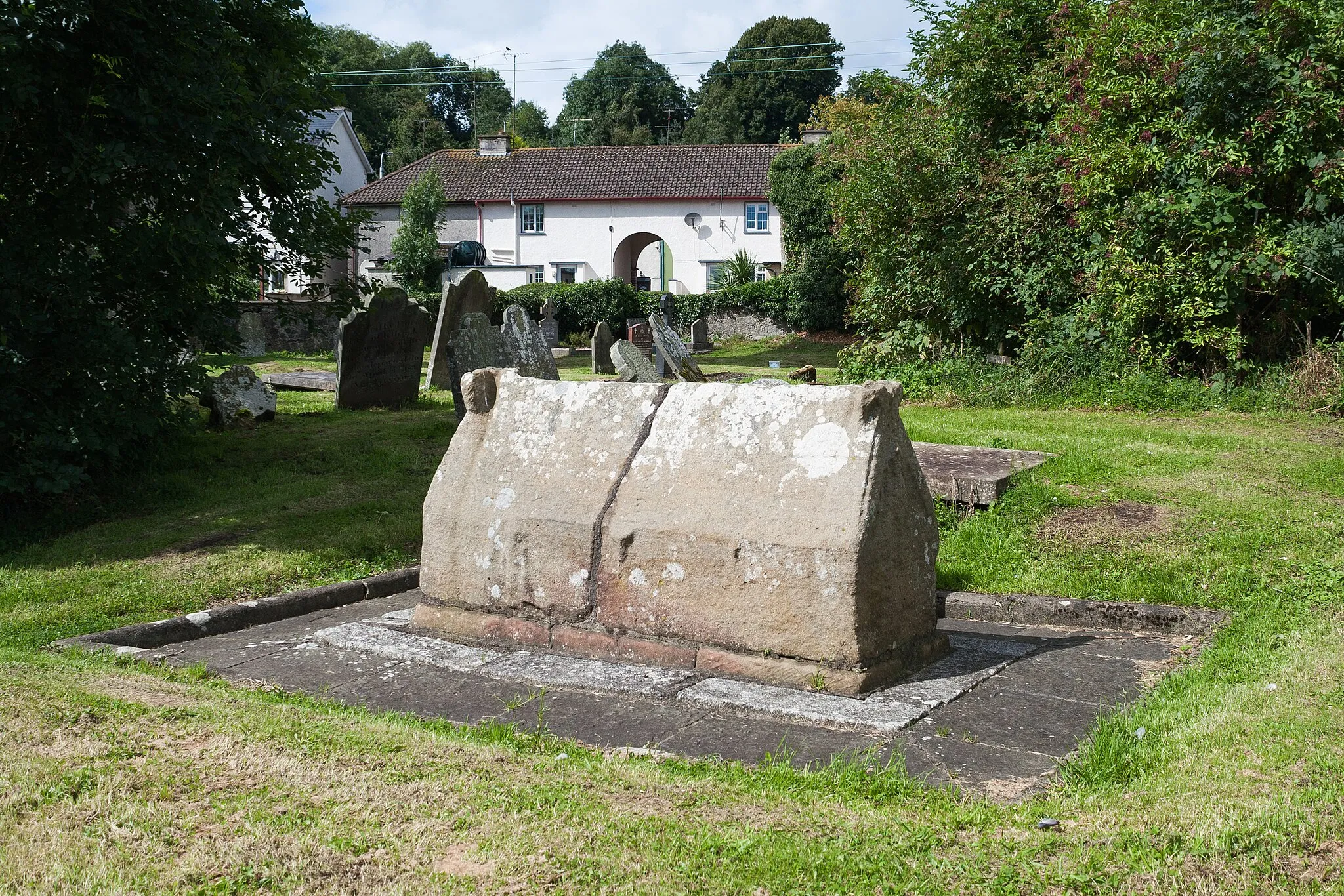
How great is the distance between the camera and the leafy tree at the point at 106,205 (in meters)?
7.95

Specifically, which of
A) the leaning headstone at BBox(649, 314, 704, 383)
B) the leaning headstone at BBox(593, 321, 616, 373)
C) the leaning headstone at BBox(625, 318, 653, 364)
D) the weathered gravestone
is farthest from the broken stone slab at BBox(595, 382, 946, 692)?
the leaning headstone at BBox(625, 318, 653, 364)

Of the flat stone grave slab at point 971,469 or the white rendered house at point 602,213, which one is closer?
the flat stone grave slab at point 971,469

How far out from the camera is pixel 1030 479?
26.4 ft

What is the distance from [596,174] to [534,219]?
10.3 feet

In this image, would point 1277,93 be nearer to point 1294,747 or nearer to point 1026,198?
point 1026,198

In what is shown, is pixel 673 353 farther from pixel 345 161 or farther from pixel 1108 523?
pixel 345 161

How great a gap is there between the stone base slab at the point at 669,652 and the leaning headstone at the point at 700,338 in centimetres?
2660

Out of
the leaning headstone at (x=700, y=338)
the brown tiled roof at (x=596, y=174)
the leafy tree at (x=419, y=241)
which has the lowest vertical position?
the leaning headstone at (x=700, y=338)

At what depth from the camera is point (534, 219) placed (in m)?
45.9

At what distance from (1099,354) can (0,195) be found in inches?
441

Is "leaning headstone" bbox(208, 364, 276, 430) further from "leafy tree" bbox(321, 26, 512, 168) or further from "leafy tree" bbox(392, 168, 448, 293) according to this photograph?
"leafy tree" bbox(321, 26, 512, 168)

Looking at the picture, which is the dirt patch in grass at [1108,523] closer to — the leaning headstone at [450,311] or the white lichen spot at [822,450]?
the white lichen spot at [822,450]

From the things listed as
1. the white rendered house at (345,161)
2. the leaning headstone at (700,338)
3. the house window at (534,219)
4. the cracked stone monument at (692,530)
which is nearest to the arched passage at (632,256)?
the house window at (534,219)

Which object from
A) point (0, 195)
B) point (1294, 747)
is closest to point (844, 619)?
point (1294, 747)
